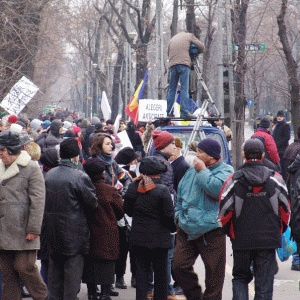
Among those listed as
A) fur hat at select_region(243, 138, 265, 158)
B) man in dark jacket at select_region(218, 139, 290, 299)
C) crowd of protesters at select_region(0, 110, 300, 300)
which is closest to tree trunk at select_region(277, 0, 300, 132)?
crowd of protesters at select_region(0, 110, 300, 300)

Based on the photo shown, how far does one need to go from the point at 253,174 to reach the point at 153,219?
3.65ft

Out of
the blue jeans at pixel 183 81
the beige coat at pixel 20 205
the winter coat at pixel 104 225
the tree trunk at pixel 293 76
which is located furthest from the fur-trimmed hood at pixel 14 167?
the tree trunk at pixel 293 76

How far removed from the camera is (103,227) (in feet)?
21.7

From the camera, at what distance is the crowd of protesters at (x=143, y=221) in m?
5.75

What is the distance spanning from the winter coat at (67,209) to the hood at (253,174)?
154 cm

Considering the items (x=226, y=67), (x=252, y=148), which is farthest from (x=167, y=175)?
(x=226, y=67)

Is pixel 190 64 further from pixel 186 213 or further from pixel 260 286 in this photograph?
pixel 260 286

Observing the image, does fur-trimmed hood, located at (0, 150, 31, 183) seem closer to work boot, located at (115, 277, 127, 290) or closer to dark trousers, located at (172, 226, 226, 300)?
dark trousers, located at (172, 226, 226, 300)

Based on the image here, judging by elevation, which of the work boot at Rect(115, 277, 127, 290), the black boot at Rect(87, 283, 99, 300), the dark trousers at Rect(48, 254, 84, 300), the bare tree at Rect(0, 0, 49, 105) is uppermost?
the bare tree at Rect(0, 0, 49, 105)

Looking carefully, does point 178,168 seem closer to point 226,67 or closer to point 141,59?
point 226,67

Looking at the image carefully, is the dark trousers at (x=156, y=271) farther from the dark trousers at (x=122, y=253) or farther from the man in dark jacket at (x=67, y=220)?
the dark trousers at (x=122, y=253)

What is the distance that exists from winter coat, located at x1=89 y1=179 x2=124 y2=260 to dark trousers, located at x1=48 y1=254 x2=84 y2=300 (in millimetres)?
275

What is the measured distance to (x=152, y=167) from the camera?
20.5 ft

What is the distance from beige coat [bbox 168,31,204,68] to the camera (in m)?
11.4
